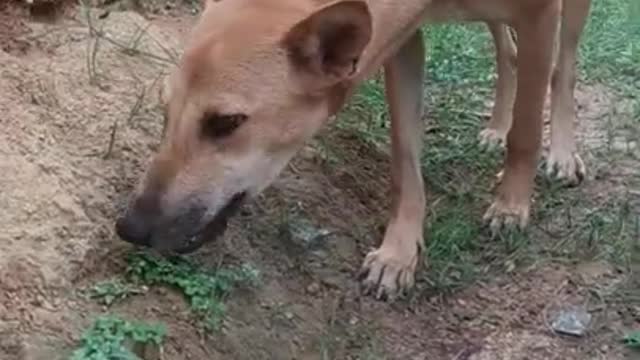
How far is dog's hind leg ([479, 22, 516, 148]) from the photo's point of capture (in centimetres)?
480

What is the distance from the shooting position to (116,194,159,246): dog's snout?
3.36 m

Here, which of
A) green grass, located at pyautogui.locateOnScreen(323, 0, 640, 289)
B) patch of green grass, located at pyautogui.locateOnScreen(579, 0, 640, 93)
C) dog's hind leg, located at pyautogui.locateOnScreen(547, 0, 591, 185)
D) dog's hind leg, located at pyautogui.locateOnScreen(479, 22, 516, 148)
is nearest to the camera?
green grass, located at pyautogui.locateOnScreen(323, 0, 640, 289)

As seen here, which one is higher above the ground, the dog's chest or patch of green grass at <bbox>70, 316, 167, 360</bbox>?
the dog's chest

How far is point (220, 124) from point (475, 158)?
63.8 inches

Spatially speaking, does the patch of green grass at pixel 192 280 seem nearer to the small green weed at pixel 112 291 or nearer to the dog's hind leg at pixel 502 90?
the small green weed at pixel 112 291

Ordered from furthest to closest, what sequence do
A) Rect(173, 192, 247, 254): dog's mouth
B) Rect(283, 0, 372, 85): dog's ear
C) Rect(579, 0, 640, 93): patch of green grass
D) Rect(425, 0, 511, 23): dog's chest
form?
Rect(579, 0, 640, 93): patch of green grass, Rect(425, 0, 511, 23): dog's chest, Rect(173, 192, 247, 254): dog's mouth, Rect(283, 0, 372, 85): dog's ear

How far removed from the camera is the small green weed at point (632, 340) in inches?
152

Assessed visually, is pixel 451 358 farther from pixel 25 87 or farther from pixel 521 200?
pixel 25 87

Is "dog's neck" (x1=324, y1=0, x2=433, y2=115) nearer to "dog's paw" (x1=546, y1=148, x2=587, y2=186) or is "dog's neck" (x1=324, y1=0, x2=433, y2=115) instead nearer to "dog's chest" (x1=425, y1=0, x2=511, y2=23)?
"dog's chest" (x1=425, y1=0, x2=511, y2=23)

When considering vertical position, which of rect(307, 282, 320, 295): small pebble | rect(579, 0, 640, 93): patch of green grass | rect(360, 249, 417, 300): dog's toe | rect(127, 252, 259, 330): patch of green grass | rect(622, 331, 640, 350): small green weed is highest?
rect(127, 252, 259, 330): patch of green grass

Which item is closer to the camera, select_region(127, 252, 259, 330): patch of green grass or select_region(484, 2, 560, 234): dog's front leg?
select_region(127, 252, 259, 330): patch of green grass

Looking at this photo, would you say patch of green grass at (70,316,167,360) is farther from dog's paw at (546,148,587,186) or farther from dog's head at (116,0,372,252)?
dog's paw at (546,148,587,186)

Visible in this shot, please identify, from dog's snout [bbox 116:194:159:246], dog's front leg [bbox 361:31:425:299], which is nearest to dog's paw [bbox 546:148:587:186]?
dog's front leg [bbox 361:31:425:299]

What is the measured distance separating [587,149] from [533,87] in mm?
907
